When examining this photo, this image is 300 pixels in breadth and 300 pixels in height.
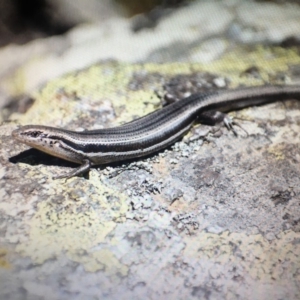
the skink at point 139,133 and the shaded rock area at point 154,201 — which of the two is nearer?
the shaded rock area at point 154,201

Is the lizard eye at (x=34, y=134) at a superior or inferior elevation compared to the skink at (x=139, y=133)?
superior

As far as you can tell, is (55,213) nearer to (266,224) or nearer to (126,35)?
(266,224)

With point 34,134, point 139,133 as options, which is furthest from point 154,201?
→ point 34,134

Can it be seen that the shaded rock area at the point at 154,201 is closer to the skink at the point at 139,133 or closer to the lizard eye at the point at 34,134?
the skink at the point at 139,133

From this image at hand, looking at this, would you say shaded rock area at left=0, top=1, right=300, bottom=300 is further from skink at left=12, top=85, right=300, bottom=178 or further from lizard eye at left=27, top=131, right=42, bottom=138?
lizard eye at left=27, top=131, right=42, bottom=138

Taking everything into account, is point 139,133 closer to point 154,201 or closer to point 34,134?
point 154,201

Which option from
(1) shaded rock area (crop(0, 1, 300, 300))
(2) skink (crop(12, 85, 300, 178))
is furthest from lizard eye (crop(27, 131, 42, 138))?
(1) shaded rock area (crop(0, 1, 300, 300))

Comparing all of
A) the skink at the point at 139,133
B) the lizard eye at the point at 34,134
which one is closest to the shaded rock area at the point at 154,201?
the skink at the point at 139,133
